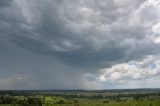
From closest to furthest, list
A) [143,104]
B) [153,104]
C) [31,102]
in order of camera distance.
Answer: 1. [153,104]
2. [143,104]
3. [31,102]

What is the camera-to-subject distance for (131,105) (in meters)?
142

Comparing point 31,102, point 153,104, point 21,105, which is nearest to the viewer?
point 153,104

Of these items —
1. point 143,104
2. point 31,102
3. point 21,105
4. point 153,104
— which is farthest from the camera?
point 31,102

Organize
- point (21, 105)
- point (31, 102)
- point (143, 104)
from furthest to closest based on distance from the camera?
point (31, 102) → point (21, 105) → point (143, 104)

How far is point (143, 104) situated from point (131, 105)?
6817 millimetres

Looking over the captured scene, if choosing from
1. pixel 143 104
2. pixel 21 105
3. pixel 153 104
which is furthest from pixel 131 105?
pixel 21 105

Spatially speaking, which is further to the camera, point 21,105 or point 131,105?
point 21,105

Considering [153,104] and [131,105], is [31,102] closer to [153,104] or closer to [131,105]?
[131,105]

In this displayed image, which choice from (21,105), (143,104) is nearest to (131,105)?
(143,104)

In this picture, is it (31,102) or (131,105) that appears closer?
(131,105)

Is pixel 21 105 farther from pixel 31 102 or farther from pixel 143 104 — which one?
pixel 143 104

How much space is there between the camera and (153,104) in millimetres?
129000

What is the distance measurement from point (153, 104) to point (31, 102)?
98000 mm

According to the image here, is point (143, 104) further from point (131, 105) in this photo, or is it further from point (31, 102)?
point (31, 102)
